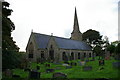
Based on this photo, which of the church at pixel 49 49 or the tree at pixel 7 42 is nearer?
the tree at pixel 7 42

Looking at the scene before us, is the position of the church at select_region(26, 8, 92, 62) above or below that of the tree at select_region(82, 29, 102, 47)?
below

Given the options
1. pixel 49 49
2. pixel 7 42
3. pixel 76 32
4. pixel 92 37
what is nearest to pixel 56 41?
pixel 49 49

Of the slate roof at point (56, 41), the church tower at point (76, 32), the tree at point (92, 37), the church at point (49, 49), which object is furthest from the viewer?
the tree at point (92, 37)

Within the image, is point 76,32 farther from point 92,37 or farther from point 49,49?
point 49,49

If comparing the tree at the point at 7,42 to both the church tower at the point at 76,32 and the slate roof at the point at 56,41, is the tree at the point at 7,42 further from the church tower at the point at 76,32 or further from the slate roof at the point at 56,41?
the church tower at the point at 76,32

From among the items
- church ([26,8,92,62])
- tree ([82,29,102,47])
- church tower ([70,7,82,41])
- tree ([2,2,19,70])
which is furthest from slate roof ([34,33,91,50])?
tree ([82,29,102,47])

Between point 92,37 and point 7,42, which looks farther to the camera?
point 92,37

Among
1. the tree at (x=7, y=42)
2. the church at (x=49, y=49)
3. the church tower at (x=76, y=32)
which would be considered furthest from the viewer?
the church tower at (x=76, y=32)

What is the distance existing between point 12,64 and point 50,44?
19.5 meters

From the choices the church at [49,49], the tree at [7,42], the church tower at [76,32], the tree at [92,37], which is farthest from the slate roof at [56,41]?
the tree at [92,37]

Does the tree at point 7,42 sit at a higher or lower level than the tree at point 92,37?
lower

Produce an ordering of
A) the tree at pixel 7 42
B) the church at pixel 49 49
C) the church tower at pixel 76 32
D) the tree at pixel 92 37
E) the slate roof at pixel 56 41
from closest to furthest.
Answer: the tree at pixel 7 42
the church at pixel 49 49
the slate roof at pixel 56 41
the church tower at pixel 76 32
the tree at pixel 92 37

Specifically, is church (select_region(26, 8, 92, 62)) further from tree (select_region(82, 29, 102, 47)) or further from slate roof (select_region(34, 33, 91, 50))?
tree (select_region(82, 29, 102, 47))

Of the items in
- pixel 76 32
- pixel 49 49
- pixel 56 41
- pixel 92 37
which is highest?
pixel 76 32
